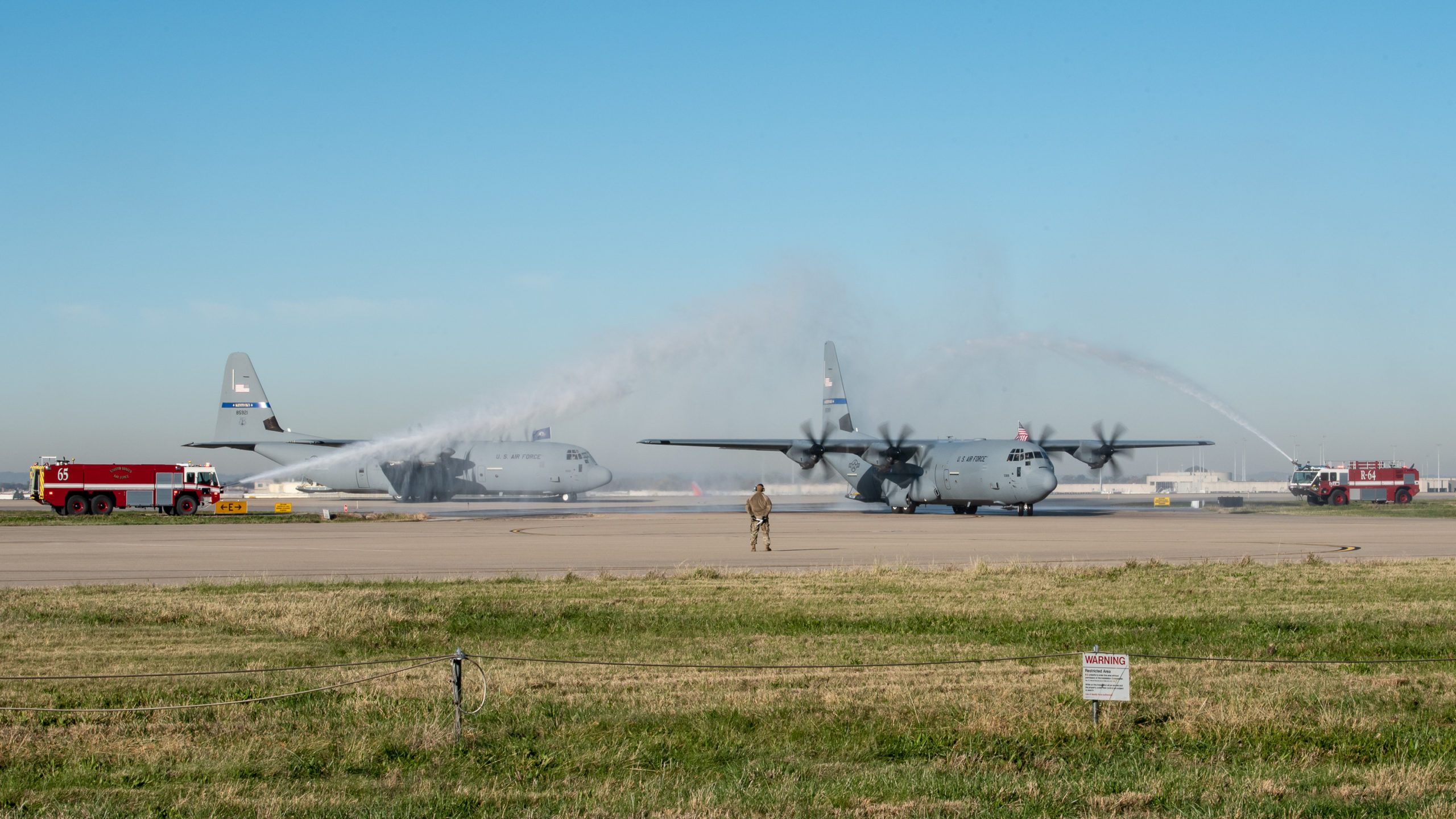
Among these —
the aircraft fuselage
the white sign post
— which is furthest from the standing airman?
the white sign post

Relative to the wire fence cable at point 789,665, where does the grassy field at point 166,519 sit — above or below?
above

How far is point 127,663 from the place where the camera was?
1218cm

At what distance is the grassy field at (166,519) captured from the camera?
46312 millimetres

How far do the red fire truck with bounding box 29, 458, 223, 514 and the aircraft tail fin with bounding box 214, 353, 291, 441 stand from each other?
1033 centimetres

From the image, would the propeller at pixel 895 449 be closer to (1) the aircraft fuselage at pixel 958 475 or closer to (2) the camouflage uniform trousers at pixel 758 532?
(1) the aircraft fuselage at pixel 958 475

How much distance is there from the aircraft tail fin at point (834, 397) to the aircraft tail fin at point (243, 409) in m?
29.8

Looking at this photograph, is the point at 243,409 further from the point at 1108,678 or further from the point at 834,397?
the point at 1108,678

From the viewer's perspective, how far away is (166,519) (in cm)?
5131

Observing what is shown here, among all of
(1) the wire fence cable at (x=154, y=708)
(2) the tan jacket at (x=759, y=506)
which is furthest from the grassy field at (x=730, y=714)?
(2) the tan jacket at (x=759, y=506)

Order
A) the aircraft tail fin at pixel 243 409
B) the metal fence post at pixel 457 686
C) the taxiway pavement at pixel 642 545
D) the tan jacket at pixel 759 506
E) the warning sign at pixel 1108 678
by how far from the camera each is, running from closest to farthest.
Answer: the metal fence post at pixel 457 686
the warning sign at pixel 1108 678
the taxiway pavement at pixel 642 545
the tan jacket at pixel 759 506
the aircraft tail fin at pixel 243 409

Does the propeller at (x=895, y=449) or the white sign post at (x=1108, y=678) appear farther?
the propeller at (x=895, y=449)

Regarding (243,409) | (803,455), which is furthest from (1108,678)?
(243,409)

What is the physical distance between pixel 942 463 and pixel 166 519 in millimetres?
33184

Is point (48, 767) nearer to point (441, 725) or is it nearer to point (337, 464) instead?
point (441, 725)
